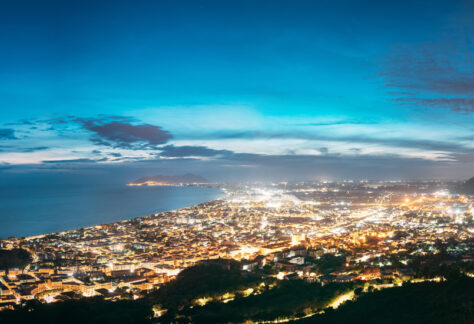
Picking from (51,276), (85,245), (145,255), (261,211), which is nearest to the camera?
(51,276)

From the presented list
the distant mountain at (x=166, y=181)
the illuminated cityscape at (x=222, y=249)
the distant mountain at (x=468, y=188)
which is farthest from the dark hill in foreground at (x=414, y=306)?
the distant mountain at (x=166, y=181)

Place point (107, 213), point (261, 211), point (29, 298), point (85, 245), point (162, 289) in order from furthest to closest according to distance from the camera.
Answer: point (107, 213) < point (261, 211) < point (85, 245) < point (162, 289) < point (29, 298)

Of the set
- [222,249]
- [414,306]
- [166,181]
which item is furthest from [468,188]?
[166,181]

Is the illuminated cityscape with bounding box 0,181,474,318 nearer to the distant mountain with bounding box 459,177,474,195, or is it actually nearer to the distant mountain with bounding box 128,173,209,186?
the distant mountain with bounding box 459,177,474,195

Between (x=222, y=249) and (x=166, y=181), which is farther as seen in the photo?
(x=166, y=181)

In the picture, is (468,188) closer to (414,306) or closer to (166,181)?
(414,306)

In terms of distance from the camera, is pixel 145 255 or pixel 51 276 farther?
pixel 145 255

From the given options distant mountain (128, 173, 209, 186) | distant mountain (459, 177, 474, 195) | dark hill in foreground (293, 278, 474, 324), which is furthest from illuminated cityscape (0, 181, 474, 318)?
distant mountain (128, 173, 209, 186)

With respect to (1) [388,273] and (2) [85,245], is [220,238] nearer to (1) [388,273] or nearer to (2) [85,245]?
(2) [85,245]

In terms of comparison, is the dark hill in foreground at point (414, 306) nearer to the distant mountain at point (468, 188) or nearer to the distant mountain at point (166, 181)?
the distant mountain at point (468, 188)

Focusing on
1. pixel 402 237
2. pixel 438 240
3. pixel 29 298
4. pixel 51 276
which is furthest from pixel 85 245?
pixel 438 240

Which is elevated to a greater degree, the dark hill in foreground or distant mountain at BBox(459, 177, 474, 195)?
distant mountain at BBox(459, 177, 474, 195)
